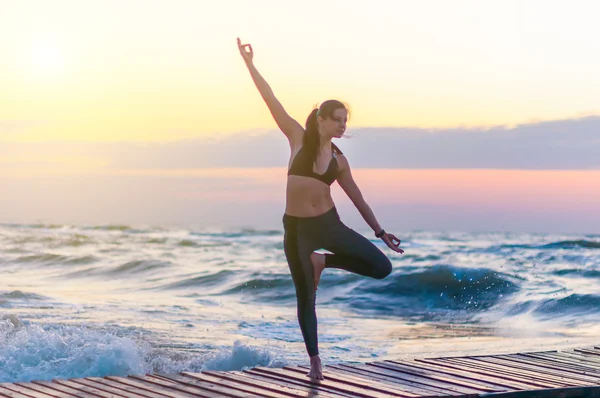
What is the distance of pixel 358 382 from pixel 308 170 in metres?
1.69

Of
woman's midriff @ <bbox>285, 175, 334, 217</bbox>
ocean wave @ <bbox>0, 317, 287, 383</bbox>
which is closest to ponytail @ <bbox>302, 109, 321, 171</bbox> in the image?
woman's midriff @ <bbox>285, 175, 334, 217</bbox>

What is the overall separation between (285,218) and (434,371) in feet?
5.99

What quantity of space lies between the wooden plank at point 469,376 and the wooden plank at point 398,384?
19.6 inches

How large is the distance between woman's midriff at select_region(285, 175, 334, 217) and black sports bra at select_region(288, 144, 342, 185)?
0.10 ft

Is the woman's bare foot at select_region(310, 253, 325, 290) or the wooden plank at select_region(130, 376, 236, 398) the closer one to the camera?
the wooden plank at select_region(130, 376, 236, 398)

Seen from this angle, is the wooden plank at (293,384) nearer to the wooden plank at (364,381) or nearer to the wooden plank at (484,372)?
the wooden plank at (364,381)

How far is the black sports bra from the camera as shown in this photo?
6.30 meters

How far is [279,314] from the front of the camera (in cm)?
1653

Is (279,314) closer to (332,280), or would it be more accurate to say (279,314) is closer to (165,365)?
(332,280)

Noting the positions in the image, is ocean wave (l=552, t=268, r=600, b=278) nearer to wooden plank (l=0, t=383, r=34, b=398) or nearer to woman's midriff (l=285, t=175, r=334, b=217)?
woman's midriff (l=285, t=175, r=334, b=217)

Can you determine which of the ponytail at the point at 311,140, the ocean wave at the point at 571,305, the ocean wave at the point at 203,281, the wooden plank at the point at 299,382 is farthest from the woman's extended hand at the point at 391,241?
the ocean wave at the point at 203,281

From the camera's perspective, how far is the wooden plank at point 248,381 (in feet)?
20.2

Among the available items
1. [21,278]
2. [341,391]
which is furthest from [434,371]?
[21,278]

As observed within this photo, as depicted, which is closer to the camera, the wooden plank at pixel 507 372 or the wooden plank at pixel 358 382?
the wooden plank at pixel 358 382
